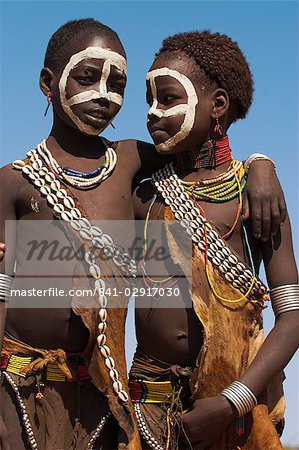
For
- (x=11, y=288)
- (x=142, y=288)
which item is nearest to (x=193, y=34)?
(x=142, y=288)

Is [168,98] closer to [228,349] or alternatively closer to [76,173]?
[76,173]

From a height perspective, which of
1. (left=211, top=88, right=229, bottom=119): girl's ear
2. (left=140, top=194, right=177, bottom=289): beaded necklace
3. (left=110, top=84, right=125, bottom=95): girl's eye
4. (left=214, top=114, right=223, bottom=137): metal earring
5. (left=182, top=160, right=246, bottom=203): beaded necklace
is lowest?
(left=140, top=194, right=177, bottom=289): beaded necklace

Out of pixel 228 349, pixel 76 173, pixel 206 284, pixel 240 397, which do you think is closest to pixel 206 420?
pixel 240 397

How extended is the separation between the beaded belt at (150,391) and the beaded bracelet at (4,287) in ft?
2.49

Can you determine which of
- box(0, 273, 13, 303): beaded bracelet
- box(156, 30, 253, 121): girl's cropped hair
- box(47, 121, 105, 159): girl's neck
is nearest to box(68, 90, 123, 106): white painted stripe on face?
box(47, 121, 105, 159): girl's neck

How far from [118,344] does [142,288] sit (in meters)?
0.36

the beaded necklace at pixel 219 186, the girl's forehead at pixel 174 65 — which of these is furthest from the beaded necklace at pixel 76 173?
the girl's forehead at pixel 174 65

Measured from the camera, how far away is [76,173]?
4051 mm

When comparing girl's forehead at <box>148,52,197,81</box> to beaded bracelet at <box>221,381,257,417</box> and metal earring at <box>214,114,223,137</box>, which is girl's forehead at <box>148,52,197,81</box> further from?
beaded bracelet at <box>221,381,257,417</box>

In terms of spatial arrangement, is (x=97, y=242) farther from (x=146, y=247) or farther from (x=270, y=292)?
(x=270, y=292)

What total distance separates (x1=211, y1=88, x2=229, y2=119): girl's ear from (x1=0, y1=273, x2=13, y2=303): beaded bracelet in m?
1.37

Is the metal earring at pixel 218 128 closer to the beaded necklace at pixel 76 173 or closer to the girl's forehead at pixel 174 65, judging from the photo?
the girl's forehead at pixel 174 65

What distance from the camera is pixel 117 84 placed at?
4152 mm

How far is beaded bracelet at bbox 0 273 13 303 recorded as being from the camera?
3908 mm
